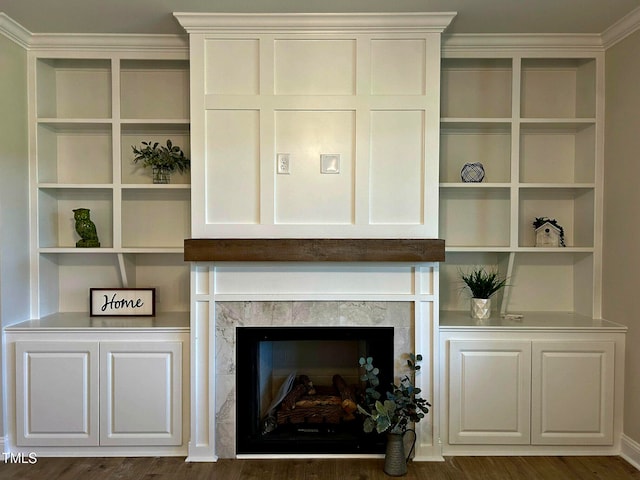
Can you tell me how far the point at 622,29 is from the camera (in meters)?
2.85

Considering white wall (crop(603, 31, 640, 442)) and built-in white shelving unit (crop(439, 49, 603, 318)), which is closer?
white wall (crop(603, 31, 640, 442))

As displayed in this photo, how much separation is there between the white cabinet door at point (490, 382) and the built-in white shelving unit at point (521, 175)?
0.46m

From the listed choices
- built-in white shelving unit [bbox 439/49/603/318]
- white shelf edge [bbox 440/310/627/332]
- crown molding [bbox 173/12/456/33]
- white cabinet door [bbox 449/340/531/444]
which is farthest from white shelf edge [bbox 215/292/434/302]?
crown molding [bbox 173/12/456/33]

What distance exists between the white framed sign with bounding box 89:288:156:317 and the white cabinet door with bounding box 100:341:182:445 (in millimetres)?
377

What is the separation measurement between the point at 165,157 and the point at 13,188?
0.91 meters

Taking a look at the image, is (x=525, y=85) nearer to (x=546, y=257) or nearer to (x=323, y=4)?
(x=546, y=257)

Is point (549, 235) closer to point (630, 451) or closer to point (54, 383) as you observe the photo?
point (630, 451)

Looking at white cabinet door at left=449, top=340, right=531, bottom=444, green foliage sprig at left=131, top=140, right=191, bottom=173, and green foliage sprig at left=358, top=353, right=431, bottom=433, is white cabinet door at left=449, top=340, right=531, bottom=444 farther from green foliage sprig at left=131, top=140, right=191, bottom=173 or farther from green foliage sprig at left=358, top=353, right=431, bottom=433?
green foliage sprig at left=131, top=140, right=191, bottom=173

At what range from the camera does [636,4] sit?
264cm

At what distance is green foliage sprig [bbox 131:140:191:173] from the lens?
10.5ft

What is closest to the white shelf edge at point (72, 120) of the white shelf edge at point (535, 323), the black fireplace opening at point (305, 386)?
the black fireplace opening at point (305, 386)

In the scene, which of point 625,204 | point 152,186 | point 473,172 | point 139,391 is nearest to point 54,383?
point 139,391

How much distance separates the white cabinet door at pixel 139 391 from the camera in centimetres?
288

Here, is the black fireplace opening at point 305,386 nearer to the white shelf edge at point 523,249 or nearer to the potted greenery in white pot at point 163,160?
the white shelf edge at point 523,249
